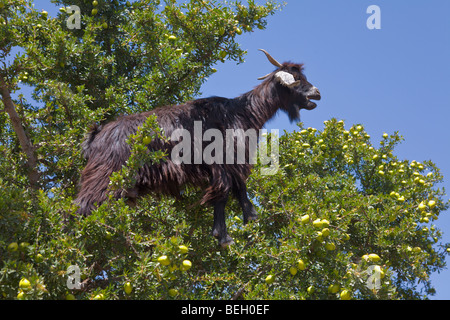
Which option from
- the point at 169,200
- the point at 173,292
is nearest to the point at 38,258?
the point at 173,292

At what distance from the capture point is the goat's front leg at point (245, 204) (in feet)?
19.9

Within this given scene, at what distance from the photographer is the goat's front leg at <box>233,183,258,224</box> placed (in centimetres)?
606

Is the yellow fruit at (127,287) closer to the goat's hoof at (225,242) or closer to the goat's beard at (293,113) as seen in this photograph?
the goat's hoof at (225,242)

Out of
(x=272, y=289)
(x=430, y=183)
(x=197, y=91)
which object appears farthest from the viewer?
(x=430, y=183)

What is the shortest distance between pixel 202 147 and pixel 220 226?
933mm

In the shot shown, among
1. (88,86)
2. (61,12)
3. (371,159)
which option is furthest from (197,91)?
(371,159)

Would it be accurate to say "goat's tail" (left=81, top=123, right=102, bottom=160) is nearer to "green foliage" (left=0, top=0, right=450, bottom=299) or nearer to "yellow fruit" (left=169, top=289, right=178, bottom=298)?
"green foliage" (left=0, top=0, right=450, bottom=299)

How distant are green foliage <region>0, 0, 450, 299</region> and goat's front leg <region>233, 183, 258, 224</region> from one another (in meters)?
0.17

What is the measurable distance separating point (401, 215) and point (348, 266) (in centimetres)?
256

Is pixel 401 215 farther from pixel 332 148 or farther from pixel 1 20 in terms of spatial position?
pixel 1 20

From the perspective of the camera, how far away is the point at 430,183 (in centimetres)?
827

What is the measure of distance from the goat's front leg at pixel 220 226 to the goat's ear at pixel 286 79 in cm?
185

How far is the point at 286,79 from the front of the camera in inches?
268

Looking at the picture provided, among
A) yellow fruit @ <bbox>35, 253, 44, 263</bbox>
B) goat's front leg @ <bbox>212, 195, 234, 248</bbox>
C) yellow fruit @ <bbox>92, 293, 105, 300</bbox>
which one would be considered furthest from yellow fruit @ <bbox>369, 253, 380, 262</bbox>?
yellow fruit @ <bbox>35, 253, 44, 263</bbox>
